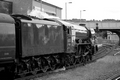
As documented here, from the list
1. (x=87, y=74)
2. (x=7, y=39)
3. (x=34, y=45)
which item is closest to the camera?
(x=7, y=39)

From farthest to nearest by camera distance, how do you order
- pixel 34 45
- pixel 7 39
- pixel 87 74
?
pixel 87 74 < pixel 34 45 < pixel 7 39

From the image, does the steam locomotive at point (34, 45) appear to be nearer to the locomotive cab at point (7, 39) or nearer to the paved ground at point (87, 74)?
the locomotive cab at point (7, 39)

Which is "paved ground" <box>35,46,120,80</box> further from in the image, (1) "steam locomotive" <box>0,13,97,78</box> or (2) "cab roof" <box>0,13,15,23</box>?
(2) "cab roof" <box>0,13,15,23</box>

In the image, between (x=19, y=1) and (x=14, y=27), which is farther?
(x=19, y=1)

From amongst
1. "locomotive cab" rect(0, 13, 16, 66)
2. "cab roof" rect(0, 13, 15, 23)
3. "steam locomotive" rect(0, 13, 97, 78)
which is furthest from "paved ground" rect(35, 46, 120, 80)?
"cab roof" rect(0, 13, 15, 23)

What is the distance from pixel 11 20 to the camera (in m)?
9.57

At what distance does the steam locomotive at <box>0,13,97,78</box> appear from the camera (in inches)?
367

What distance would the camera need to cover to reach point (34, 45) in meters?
11.1

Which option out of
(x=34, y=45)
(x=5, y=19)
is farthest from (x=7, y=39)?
(x=34, y=45)

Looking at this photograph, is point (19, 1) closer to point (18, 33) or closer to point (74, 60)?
point (74, 60)

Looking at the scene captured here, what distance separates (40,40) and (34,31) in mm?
702

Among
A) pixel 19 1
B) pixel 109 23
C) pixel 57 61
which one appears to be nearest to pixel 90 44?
pixel 57 61

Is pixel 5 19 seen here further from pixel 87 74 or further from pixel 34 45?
pixel 87 74

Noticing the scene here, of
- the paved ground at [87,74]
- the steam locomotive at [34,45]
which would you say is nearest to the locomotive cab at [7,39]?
the steam locomotive at [34,45]
